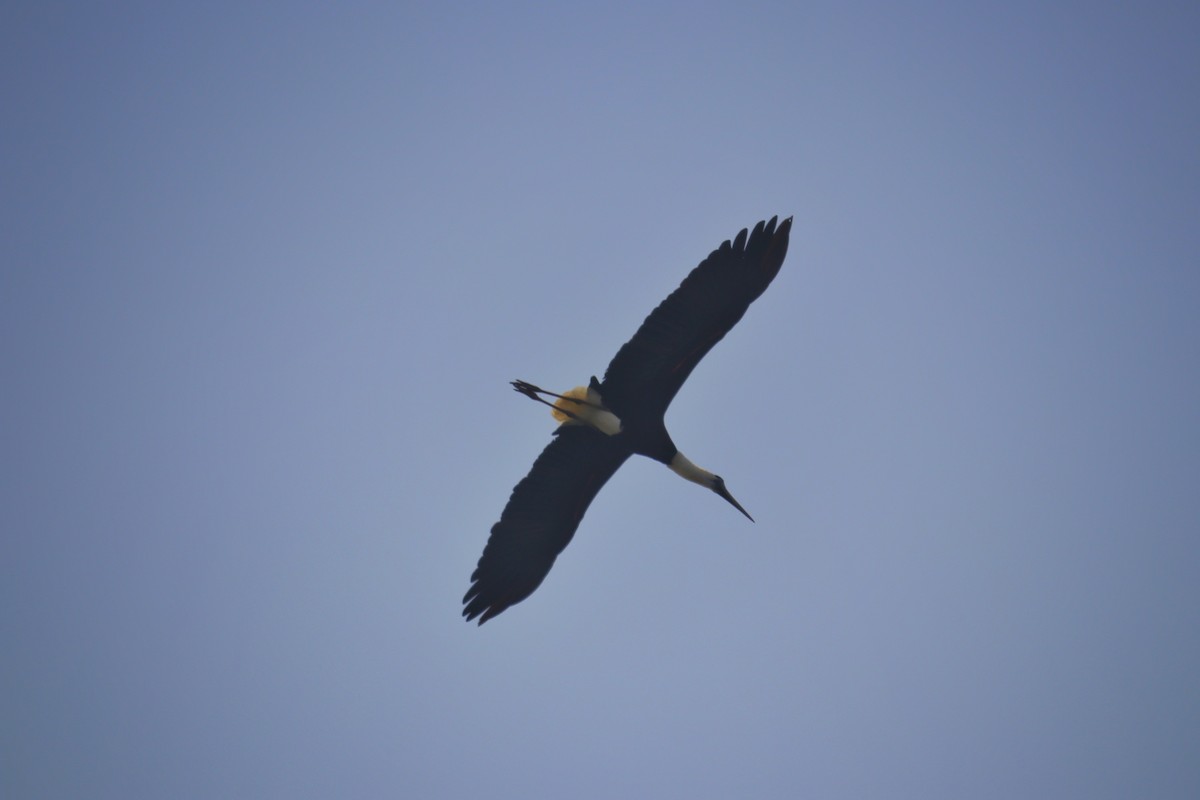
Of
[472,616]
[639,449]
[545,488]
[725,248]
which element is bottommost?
[472,616]

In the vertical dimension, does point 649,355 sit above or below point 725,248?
below

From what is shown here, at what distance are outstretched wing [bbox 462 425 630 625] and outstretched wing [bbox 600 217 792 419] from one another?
103 cm

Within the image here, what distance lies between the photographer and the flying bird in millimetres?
11047

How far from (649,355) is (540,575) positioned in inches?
135

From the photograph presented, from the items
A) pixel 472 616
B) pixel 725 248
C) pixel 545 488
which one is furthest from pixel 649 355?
pixel 472 616

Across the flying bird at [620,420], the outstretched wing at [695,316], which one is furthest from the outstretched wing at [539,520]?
the outstretched wing at [695,316]

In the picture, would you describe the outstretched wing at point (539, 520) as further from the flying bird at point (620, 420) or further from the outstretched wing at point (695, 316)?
the outstretched wing at point (695, 316)

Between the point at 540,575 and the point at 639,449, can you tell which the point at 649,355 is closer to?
the point at 639,449

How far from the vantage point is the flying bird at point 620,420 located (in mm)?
11047

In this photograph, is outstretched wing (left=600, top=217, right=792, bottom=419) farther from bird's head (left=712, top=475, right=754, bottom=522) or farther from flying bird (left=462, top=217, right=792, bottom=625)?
bird's head (left=712, top=475, right=754, bottom=522)

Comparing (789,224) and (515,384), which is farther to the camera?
(515,384)

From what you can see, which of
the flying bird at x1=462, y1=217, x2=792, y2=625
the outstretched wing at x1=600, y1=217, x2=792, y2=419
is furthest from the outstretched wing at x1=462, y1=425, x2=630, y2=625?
the outstretched wing at x1=600, y1=217, x2=792, y2=419

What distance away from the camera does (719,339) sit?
11.5 m

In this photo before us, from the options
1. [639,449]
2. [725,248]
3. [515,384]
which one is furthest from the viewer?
[639,449]
